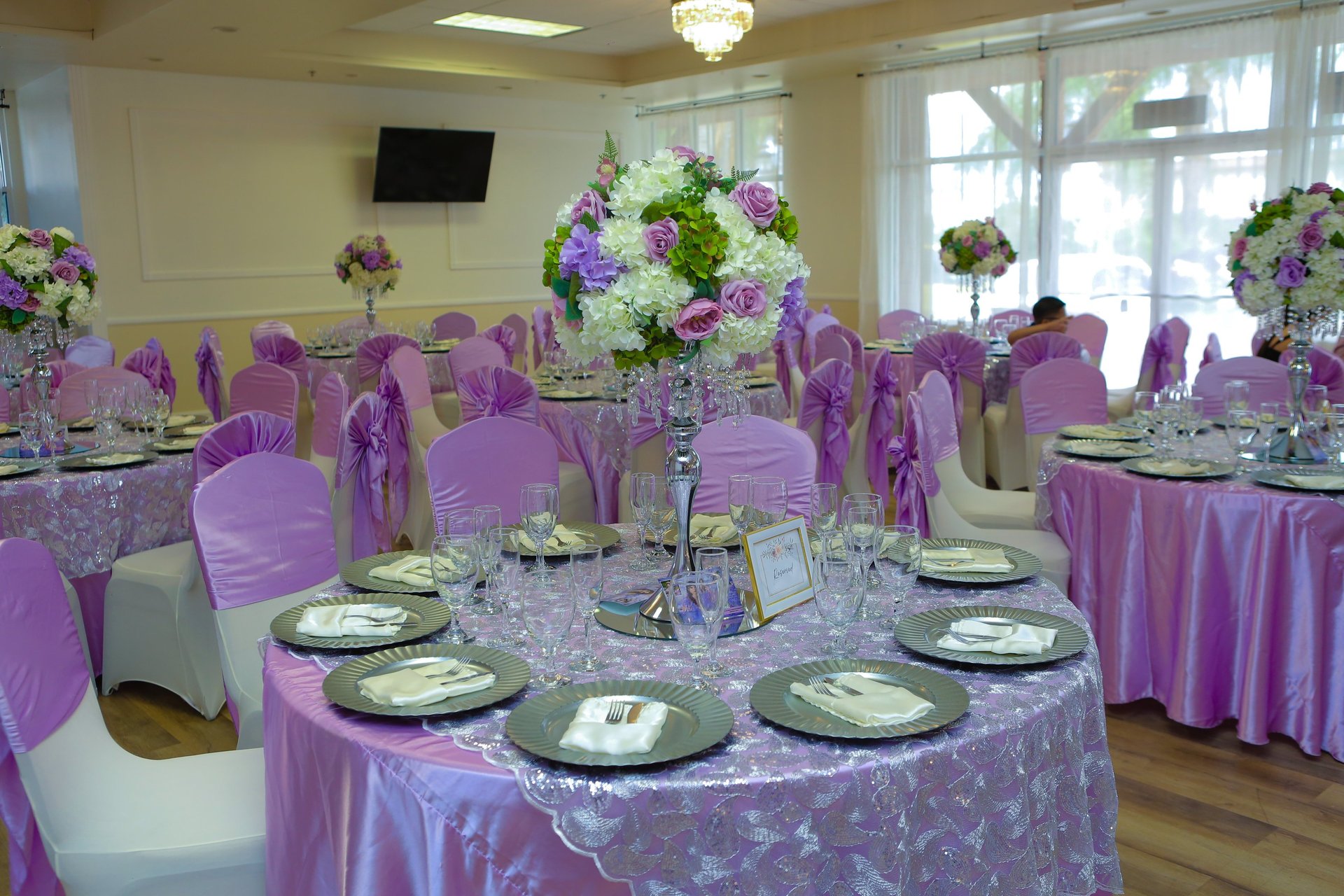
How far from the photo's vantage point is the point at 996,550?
2.44 m

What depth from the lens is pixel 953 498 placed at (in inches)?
172

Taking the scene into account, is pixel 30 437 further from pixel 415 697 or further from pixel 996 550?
pixel 996 550

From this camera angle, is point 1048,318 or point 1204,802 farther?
point 1048,318

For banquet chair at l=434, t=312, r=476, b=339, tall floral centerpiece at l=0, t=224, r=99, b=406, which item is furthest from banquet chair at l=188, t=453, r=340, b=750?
banquet chair at l=434, t=312, r=476, b=339

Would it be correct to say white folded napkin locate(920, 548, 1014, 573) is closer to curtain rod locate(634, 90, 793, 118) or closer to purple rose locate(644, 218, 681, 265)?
purple rose locate(644, 218, 681, 265)

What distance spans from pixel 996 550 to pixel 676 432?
0.81 m

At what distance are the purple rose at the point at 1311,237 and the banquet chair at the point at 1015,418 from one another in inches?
102

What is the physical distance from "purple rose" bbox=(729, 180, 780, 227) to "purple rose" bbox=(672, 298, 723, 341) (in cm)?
20

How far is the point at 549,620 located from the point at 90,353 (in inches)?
242

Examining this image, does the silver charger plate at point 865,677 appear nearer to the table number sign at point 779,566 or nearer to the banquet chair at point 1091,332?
the table number sign at point 779,566

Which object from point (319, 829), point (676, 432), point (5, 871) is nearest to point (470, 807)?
point (319, 829)

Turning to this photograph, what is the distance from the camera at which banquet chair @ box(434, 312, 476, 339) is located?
9570 millimetres

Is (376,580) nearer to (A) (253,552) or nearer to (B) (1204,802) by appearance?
(A) (253,552)

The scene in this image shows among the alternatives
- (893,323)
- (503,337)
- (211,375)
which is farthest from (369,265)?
(893,323)
